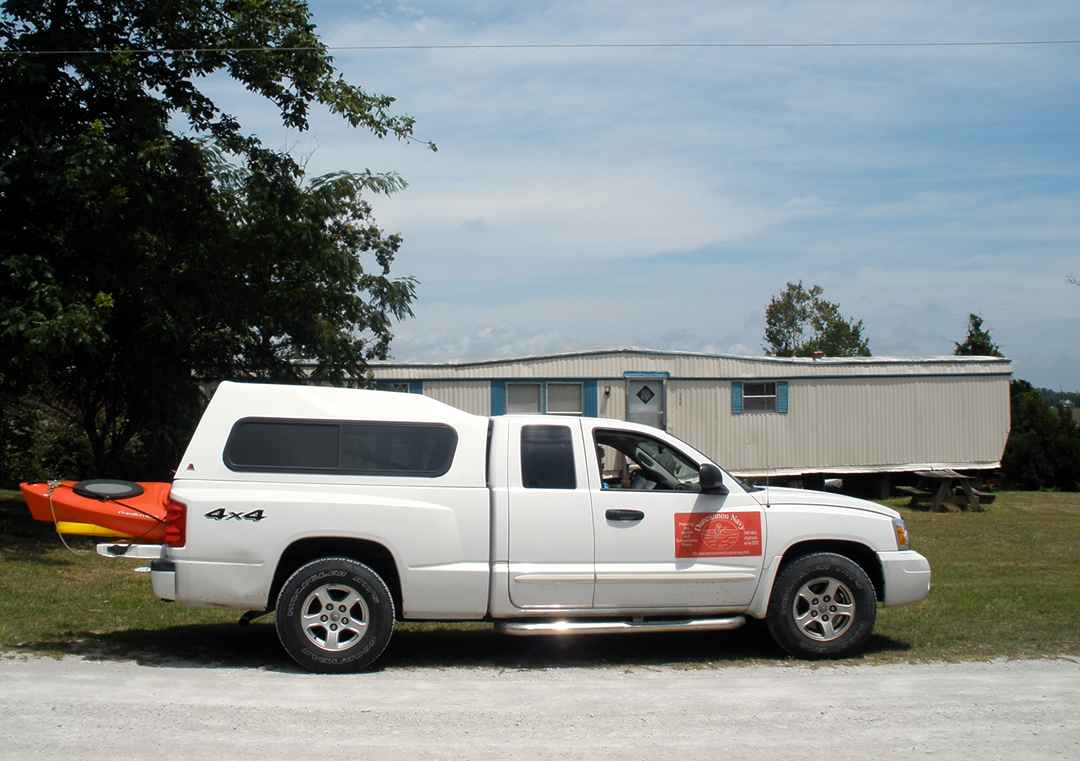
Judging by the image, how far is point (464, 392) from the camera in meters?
24.0

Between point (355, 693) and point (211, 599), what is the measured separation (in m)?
1.32

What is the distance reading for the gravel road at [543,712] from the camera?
20.3ft

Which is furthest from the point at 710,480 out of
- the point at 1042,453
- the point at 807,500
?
the point at 1042,453

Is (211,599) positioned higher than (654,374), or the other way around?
(654,374)

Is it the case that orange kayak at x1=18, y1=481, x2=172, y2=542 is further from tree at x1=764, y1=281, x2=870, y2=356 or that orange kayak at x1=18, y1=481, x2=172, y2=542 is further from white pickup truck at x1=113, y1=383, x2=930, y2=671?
tree at x1=764, y1=281, x2=870, y2=356

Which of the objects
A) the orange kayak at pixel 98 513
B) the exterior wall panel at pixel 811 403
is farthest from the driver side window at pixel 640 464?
the exterior wall panel at pixel 811 403

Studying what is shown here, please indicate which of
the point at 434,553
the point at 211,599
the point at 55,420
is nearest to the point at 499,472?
the point at 434,553

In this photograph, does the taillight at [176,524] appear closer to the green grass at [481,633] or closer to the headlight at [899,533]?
the green grass at [481,633]

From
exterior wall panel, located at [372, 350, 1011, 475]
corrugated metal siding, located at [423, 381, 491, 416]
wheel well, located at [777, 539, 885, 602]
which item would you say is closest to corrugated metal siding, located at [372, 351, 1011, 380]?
exterior wall panel, located at [372, 350, 1011, 475]

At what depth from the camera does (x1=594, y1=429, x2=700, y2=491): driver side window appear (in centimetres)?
865

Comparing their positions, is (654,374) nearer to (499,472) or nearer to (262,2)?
(262,2)

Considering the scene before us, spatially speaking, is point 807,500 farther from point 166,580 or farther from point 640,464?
point 166,580

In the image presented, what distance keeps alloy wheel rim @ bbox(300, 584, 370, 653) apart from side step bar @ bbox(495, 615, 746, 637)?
1019 millimetres

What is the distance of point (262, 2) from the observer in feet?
51.6
